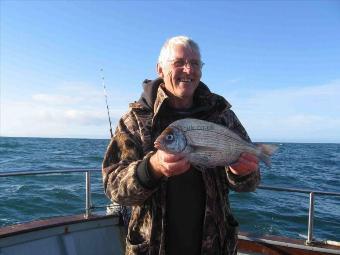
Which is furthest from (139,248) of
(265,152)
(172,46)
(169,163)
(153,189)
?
(172,46)

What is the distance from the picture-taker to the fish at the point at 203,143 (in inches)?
96.2

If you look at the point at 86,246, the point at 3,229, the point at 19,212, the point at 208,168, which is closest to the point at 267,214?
the point at 19,212

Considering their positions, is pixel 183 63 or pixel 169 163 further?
pixel 183 63

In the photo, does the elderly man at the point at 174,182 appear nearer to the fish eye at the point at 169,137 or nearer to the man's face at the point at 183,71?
the man's face at the point at 183,71

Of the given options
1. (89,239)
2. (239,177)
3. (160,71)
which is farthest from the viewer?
(89,239)

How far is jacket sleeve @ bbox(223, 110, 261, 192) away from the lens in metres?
2.86

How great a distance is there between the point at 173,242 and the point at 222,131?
2.70 feet

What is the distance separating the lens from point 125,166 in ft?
9.07

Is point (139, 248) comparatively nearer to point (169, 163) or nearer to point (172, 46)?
point (169, 163)

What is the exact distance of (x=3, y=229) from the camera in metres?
4.79

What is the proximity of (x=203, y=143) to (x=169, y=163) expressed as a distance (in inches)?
12.1

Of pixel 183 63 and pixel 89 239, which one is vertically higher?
pixel 183 63

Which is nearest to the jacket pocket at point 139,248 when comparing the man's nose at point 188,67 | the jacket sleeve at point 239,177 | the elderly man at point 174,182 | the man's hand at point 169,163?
the elderly man at point 174,182

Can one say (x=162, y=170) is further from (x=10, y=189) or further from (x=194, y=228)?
(x=10, y=189)
